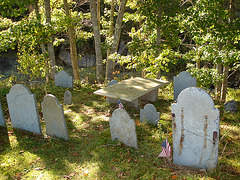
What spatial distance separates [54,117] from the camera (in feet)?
16.3

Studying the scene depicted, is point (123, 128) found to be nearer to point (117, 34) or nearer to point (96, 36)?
point (117, 34)

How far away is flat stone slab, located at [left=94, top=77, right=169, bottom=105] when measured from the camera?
6094mm

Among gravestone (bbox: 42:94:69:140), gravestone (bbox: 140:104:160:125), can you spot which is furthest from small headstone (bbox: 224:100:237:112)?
gravestone (bbox: 42:94:69:140)

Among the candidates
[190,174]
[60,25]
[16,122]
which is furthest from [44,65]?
[190,174]

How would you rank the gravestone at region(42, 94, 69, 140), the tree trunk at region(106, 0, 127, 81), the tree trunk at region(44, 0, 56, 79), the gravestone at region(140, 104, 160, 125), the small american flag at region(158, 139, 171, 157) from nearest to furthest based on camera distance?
the small american flag at region(158, 139, 171, 157), the gravestone at region(42, 94, 69, 140), the gravestone at region(140, 104, 160, 125), the tree trunk at region(44, 0, 56, 79), the tree trunk at region(106, 0, 127, 81)

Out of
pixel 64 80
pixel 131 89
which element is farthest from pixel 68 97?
pixel 131 89

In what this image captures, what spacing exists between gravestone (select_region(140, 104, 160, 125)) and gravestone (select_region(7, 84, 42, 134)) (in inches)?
105

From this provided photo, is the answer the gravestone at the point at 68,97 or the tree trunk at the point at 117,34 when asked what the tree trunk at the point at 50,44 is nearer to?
the tree trunk at the point at 117,34

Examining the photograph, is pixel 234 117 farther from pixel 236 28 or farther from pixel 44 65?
pixel 44 65

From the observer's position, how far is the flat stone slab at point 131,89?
6.09m

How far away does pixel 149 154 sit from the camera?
4211mm

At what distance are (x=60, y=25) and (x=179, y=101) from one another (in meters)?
7.22

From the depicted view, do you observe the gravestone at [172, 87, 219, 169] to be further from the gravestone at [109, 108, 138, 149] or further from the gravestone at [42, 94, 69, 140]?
the gravestone at [42, 94, 69, 140]

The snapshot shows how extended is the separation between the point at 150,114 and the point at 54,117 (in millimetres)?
2414
